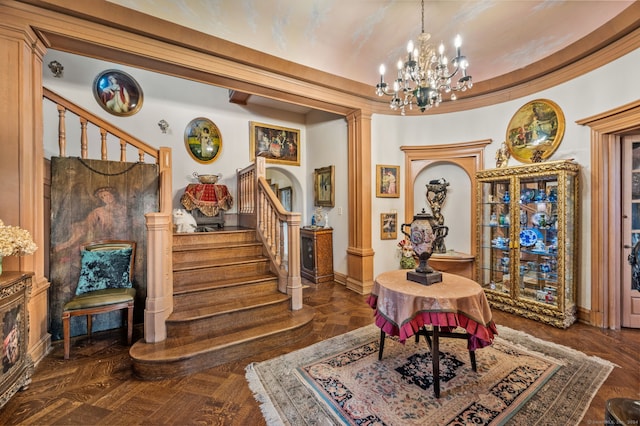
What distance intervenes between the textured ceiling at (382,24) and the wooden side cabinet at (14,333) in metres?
2.71

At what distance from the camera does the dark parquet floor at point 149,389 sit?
180 cm

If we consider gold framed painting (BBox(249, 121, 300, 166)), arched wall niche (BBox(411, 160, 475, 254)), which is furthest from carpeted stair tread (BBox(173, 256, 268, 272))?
arched wall niche (BBox(411, 160, 475, 254))

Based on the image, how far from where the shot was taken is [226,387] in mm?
2123

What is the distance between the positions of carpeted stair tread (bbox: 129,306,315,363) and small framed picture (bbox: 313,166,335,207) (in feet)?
9.20

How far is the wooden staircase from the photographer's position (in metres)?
2.33

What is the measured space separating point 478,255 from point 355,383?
9.62 ft

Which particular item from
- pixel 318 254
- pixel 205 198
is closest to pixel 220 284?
pixel 205 198

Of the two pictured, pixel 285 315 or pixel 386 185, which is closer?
pixel 285 315

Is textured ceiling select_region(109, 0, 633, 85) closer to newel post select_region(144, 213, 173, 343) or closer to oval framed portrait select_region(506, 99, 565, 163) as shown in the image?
oval framed portrait select_region(506, 99, 565, 163)

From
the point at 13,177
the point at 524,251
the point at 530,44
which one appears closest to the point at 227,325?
the point at 13,177

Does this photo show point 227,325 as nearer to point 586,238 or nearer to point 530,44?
point 586,238

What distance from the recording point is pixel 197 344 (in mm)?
2467

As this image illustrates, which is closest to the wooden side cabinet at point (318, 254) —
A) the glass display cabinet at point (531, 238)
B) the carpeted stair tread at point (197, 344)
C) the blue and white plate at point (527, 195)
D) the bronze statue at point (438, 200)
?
the bronze statue at point (438, 200)

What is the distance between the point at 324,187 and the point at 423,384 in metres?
3.92
